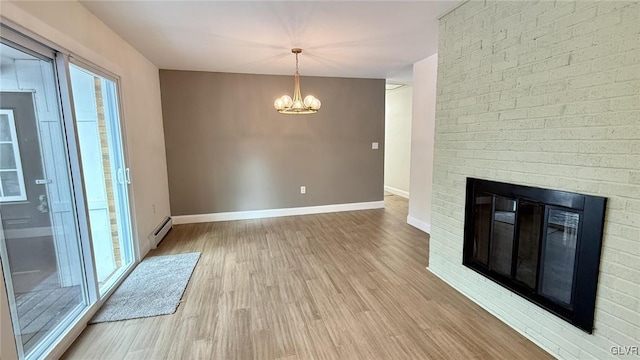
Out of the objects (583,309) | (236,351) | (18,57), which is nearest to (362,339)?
(236,351)

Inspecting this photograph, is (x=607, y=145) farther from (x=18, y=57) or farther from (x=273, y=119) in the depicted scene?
(x=273, y=119)

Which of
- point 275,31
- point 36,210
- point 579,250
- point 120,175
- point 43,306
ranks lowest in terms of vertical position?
point 43,306

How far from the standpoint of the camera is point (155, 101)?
4.10 metres

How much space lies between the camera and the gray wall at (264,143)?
455 cm

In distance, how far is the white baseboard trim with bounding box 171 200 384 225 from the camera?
4.72 m

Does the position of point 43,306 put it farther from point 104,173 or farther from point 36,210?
point 104,173

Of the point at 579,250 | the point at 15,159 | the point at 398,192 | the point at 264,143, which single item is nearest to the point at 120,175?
the point at 15,159

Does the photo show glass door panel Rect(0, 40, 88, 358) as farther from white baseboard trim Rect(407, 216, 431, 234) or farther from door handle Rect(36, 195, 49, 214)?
white baseboard trim Rect(407, 216, 431, 234)

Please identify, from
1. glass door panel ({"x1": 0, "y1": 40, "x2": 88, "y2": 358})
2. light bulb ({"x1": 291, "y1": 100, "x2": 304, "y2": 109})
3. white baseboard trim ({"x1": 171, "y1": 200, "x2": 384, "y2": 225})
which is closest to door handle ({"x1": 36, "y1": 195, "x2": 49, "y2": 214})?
glass door panel ({"x1": 0, "y1": 40, "x2": 88, "y2": 358})

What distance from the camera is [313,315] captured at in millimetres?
2205

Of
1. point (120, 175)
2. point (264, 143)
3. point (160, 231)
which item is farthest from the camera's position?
point (264, 143)

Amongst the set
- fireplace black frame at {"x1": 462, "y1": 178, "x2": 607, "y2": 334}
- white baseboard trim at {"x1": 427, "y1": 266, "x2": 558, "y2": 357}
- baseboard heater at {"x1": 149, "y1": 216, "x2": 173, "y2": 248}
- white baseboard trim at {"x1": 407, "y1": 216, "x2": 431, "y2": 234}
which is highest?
fireplace black frame at {"x1": 462, "y1": 178, "x2": 607, "y2": 334}

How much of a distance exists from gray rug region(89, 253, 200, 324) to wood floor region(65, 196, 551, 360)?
9 centimetres

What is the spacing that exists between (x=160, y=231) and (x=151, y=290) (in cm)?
147
